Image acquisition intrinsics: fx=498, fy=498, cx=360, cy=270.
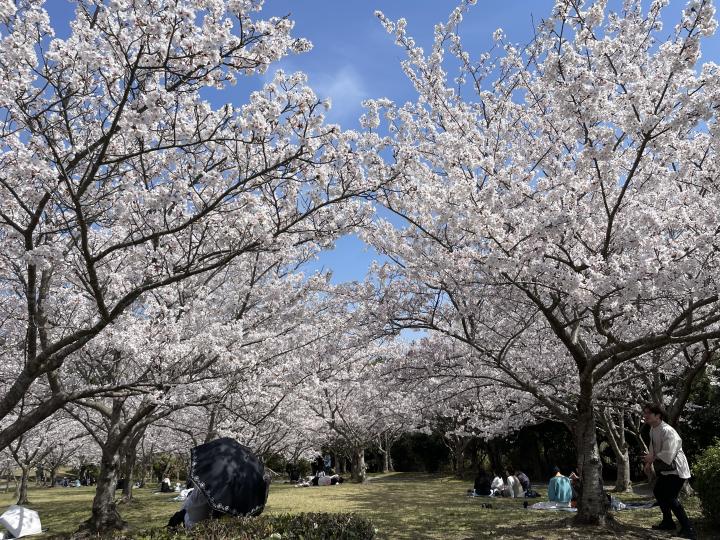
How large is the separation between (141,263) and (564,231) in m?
5.73

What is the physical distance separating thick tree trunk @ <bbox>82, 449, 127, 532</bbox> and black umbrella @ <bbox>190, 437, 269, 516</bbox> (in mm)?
4216

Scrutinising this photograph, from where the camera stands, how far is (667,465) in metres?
6.23

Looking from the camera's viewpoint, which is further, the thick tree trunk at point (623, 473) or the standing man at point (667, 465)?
the thick tree trunk at point (623, 473)

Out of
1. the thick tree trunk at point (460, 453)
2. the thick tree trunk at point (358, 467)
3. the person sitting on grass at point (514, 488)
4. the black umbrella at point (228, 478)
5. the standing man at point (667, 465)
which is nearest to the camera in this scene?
the standing man at point (667, 465)

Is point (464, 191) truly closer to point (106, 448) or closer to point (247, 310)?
point (247, 310)

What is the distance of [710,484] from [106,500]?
1099cm

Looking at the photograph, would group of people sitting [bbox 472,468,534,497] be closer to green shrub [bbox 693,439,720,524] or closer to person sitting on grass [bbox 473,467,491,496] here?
person sitting on grass [bbox 473,467,491,496]

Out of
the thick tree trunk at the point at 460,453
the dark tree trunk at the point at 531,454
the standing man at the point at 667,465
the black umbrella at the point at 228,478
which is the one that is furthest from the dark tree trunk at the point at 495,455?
the black umbrella at the point at 228,478

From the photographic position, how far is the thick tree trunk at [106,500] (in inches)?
399

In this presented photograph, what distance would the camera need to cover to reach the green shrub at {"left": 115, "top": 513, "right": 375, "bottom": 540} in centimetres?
403

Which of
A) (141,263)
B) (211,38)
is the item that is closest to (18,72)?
(211,38)

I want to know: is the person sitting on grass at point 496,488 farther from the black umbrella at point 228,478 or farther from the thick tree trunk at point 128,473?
the thick tree trunk at point 128,473

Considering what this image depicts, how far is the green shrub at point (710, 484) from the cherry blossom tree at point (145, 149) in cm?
595

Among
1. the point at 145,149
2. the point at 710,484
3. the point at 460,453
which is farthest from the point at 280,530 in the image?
the point at 460,453
